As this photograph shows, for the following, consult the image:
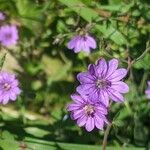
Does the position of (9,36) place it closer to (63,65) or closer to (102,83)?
(63,65)

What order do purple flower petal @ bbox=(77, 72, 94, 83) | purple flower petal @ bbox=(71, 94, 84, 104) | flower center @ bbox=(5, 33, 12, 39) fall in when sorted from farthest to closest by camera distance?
flower center @ bbox=(5, 33, 12, 39) → purple flower petal @ bbox=(71, 94, 84, 104) → purple flower petal @ bbox=(77, 72, 94, 83)

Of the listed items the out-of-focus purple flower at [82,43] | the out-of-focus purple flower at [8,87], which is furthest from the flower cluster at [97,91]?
the out-of-focus purple flower at [82,43]

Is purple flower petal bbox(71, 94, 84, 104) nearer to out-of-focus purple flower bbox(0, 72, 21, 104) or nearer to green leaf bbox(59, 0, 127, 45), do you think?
out-of-focus purple flower bbox(0, 72, 21, 104)

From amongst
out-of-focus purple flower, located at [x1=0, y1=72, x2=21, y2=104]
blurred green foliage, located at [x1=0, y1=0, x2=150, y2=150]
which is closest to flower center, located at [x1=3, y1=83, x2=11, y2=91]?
out-of-focus purple flower, located at [x1=0, y1=72, x2=21, y2=104]

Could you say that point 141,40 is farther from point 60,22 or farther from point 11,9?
point 11,9

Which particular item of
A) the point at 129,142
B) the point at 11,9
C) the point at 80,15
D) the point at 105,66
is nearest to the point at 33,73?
the point at 11,9

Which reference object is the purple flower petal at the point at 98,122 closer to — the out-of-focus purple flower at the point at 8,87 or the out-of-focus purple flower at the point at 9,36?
the out-of-focus purple flower at the point at 8,87

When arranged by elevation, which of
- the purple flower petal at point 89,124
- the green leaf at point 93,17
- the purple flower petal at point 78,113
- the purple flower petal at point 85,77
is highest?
the green leaf at point 93,17
